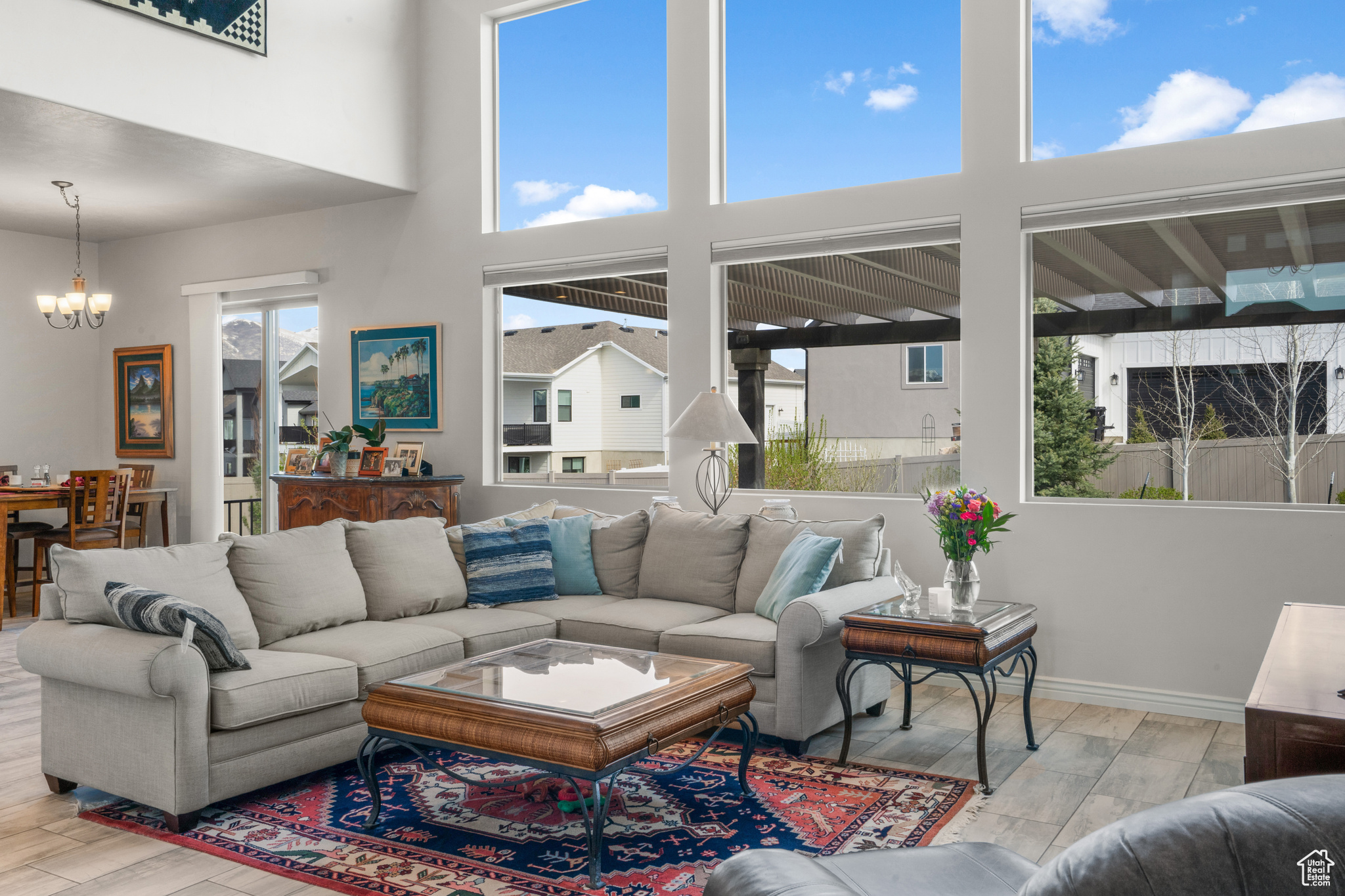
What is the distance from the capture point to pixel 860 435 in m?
5.36

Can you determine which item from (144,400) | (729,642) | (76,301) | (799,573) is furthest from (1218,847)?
(144,400)

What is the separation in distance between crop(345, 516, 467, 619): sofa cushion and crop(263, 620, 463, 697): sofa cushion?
0.19m

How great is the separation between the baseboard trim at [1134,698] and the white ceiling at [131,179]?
4794mm

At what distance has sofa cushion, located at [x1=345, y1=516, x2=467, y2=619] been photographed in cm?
422

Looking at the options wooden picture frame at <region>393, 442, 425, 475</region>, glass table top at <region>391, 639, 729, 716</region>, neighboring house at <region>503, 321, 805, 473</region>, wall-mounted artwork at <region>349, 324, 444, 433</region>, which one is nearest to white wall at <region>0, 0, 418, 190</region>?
wall-mounted artwork at <region>349, 324, 444, 433</region>

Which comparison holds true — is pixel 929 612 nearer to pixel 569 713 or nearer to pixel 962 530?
pixel 962 530

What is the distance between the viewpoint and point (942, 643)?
11.2 feet

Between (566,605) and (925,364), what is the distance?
2248 millimetres

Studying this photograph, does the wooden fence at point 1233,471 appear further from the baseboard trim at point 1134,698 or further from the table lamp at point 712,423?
the table lamp at point 712,423

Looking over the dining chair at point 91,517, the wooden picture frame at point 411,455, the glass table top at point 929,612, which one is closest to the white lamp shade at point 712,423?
the glass table top at point 929,612

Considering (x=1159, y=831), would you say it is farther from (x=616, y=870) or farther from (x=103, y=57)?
(x=103, y=57)

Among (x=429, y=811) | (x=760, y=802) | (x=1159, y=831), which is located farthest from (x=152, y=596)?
(x=1159, y=831)

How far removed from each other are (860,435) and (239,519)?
16.7 feet

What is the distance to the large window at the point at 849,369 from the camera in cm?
508
